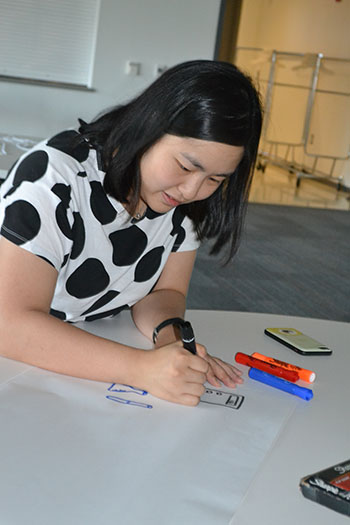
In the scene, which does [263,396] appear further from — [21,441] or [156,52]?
[156,52]

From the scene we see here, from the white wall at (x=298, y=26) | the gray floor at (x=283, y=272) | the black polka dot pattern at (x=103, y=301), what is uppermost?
the white wall at (x=298, y=26)

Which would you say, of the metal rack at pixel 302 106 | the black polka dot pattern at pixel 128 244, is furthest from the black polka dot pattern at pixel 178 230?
the metal rack at pixel 302 106

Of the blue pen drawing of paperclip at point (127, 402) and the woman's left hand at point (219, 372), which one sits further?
the woman's left hand at point (219, 372)

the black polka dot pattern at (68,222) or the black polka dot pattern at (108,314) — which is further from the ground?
the black polka dot pattern at (68,222)

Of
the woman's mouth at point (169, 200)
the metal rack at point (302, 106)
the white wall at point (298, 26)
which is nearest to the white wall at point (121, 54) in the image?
the metal rack at point (302, 106)

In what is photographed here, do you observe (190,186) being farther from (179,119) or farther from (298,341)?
(298,341)

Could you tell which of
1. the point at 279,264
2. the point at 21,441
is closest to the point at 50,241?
the point at 21,441

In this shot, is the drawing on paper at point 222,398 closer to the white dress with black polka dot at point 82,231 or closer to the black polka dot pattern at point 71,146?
the white dress with black polka dot at point 82,231

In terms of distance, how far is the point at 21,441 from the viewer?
3.06ft

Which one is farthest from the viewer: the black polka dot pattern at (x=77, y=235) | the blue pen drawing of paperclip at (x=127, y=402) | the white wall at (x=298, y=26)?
the white wall at (x=298, y=26)

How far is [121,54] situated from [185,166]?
508cm

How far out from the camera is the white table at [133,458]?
82cm

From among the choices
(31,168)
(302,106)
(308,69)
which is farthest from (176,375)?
(302,106)

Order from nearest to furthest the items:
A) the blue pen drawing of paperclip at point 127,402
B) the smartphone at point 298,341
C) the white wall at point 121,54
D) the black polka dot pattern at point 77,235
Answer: the blue pen drawing of paperclip at point 127,402 → the black polka dot pattern at point 77,235 → the smartphone at point 298,341 → the white wall at point 121,54
